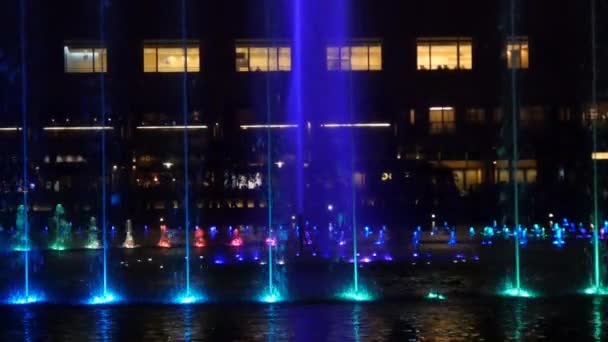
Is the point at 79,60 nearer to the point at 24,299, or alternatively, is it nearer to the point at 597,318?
the point at 24,299

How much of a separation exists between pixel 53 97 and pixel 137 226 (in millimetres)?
13550

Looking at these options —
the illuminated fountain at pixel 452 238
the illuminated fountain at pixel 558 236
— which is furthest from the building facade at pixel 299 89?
the illuminated fountain at pixel 452 238

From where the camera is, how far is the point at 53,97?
150 feet

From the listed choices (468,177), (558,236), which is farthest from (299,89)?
(558,236)

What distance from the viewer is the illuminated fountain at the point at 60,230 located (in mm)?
25786

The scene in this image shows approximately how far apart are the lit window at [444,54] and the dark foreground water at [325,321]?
35522 mm

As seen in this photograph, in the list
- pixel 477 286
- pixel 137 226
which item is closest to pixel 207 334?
pixel 477 286

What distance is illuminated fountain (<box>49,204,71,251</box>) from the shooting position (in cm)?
2579

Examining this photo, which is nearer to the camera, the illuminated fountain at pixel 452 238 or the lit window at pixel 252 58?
the illuminated fountain at pixel 452 238

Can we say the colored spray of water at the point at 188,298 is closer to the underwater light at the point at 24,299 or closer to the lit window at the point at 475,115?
the underwater light at the point at 24,299

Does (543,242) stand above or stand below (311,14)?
below

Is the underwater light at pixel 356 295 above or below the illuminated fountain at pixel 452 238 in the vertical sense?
below

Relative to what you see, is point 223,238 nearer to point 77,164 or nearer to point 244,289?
point 244,289

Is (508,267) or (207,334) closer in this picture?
(207,334)
